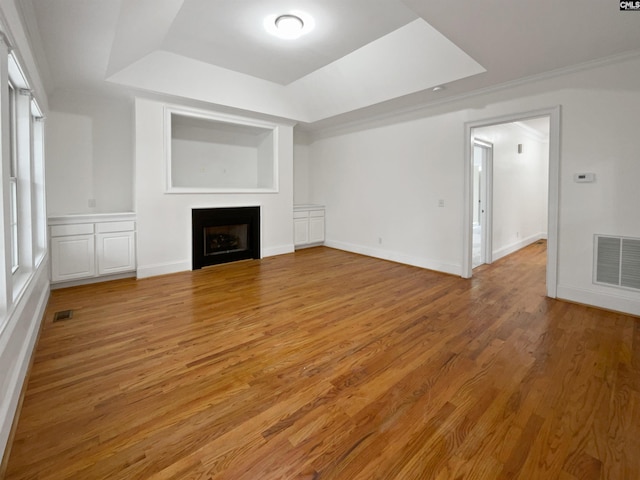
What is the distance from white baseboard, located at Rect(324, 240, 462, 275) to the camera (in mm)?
4855

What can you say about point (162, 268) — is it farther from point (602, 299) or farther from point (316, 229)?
point (602, 299)

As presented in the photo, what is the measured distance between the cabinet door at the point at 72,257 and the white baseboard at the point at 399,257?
4.35 metres

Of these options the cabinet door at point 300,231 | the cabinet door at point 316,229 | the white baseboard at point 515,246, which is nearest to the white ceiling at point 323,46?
the cabinet door at point 300,231

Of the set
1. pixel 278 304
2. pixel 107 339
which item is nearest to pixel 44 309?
pixel 107 339

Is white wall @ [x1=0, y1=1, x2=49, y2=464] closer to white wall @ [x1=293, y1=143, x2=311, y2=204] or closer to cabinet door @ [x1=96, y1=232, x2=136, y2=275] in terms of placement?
cabinet door @ [x1=96, y1=232, x2=136, y2=275]

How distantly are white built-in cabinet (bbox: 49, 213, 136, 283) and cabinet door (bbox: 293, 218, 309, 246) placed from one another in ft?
9.87

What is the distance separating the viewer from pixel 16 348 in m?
1.98

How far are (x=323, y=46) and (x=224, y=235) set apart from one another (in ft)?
11.3

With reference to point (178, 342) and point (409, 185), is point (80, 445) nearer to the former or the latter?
point (178, 342)

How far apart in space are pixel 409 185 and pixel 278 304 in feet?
10.3

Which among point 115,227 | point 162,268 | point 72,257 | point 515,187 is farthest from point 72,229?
point 515,187

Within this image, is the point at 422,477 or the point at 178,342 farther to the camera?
the point at 178,342

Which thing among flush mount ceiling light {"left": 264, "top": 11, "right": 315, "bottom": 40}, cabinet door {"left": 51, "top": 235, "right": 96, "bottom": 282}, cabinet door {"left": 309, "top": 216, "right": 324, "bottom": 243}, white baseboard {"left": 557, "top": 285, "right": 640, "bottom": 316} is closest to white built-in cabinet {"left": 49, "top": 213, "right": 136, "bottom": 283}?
cabinet door {"left": 51, "top": 235, "right": 96, "bottom": 282}

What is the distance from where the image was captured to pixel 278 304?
3553 millimetres
